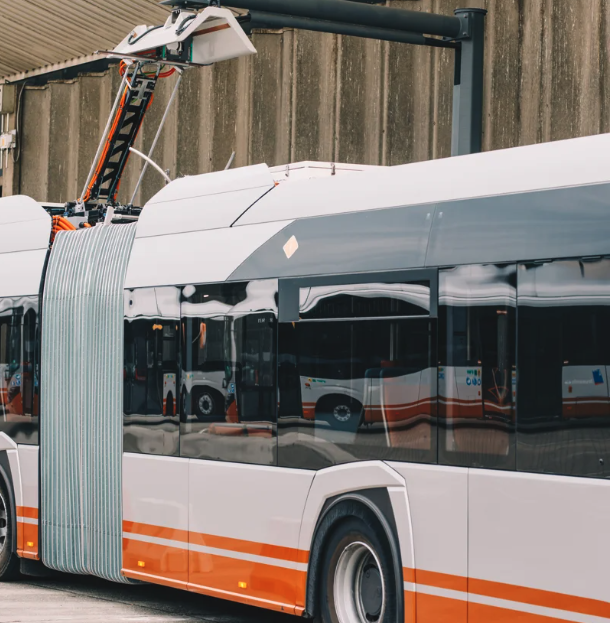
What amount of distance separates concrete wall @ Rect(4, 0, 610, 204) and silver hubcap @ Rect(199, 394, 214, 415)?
7093 millimetres

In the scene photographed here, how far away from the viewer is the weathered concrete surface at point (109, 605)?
378 inches

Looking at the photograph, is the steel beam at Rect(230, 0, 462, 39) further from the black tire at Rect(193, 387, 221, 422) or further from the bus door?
the black tire at Rect(193, 387, 221, 422)

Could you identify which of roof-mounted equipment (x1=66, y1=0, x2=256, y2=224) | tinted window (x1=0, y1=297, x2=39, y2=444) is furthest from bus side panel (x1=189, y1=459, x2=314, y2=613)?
roof-mounted equipment (x1=66, y1=0, x2=256, y2=224)

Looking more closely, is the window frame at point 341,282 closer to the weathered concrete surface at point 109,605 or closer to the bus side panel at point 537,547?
the bus side panel at point 537,547

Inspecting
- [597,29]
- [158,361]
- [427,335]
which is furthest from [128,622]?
[597,29]

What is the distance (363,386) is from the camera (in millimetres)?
7836

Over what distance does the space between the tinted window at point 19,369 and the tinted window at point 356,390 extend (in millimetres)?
3341

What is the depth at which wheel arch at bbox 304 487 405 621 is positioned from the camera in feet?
24.8

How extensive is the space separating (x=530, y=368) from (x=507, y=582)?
1053 mm

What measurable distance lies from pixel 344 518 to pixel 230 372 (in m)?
1.44

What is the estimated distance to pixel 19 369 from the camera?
1136cm

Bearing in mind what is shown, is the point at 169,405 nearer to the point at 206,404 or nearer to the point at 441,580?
the point at 206,404

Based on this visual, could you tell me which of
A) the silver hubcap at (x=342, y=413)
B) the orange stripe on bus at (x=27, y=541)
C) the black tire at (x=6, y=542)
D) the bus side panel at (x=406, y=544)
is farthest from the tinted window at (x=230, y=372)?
the black tire at (x=6, y=542)

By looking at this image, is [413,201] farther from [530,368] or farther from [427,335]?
[530,368]
